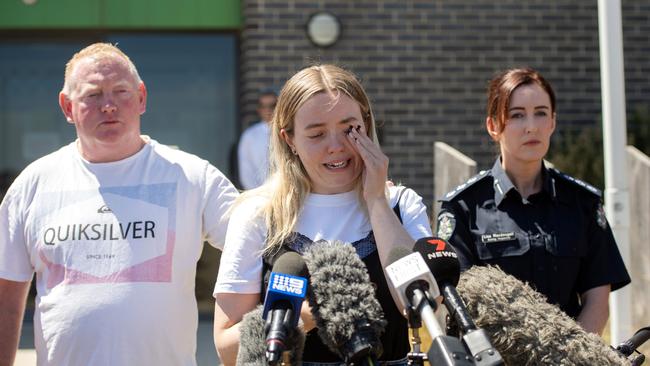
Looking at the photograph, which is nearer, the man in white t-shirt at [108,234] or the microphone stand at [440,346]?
the microphone stand at [440,346]

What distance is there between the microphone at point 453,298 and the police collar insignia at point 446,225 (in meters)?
1.48

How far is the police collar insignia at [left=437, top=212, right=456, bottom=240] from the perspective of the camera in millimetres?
4048

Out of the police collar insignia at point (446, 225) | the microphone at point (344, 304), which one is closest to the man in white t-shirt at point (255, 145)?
the police collar insignia at point (446, 225)

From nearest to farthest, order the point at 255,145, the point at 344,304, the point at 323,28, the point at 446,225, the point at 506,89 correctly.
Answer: the point at 344,304 < the point at 446,225 < the point at 506,89 < the point at 255,145 < the point at 323,28

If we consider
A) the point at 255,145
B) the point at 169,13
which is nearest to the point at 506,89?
the point at 255,145

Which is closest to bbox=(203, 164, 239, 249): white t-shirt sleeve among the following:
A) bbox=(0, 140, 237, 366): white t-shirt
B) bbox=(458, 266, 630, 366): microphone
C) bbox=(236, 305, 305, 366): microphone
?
bbox=(0, 140, 237, 366): white t-shirt

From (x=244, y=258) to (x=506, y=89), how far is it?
1608 millimetres

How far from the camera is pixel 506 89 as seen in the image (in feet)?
13.9

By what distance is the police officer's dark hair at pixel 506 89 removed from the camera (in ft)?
13.9

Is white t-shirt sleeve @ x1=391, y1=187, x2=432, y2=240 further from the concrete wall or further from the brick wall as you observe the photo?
the brick wall

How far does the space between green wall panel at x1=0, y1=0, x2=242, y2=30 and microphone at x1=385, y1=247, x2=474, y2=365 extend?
798 centimetres

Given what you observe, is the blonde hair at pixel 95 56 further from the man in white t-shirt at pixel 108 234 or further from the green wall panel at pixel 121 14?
the green wall panel at pixel 121 14

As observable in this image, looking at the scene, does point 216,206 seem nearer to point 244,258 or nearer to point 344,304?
point 244,258

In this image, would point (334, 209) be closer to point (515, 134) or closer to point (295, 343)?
point (295, 343)
